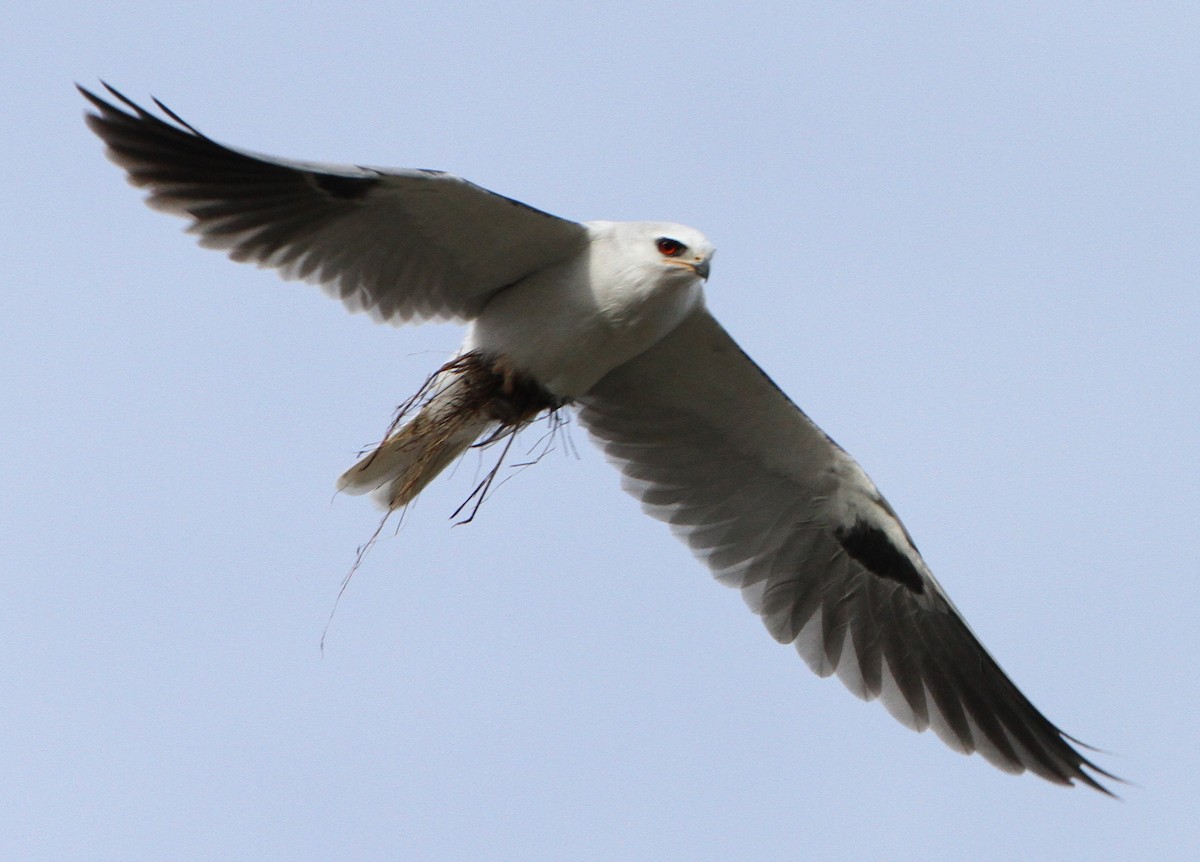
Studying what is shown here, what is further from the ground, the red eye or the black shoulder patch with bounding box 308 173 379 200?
the red eye

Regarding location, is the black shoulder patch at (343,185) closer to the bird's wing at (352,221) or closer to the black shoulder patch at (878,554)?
the bird's wing at (352,221)

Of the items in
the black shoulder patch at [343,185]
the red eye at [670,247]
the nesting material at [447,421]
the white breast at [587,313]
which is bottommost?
the nesting material at [447,421]

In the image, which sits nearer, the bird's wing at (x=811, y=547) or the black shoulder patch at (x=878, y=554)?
the bird's wing at (x=811, y=547)

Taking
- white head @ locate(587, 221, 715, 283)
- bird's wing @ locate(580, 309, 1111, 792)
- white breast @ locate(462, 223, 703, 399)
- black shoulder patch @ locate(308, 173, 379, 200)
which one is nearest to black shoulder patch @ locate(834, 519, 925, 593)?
bird's wing @ locate(580, 309, 1111, 792)

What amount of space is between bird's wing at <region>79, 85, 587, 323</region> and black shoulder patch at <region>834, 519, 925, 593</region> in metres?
2.39

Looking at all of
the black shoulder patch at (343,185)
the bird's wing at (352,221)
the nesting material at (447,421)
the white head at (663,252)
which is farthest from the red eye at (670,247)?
the black shoulder patch at (343,185)

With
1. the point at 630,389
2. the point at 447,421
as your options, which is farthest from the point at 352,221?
the point at 630,389

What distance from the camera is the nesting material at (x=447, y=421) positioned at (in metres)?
8.05

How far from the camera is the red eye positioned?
752 centimetres

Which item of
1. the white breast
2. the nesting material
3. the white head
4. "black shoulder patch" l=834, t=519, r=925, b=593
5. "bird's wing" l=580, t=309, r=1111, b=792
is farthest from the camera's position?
"black shoulder patch" l=834, t=519, r=925, b=593

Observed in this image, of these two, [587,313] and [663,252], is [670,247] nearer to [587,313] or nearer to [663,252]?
[663,252]

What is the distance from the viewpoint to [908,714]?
889 centimetres

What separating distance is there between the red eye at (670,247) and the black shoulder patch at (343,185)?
132 centimetres

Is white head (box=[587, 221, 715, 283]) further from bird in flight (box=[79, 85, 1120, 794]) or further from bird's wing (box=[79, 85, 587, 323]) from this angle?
bird's wing (box=[79, 85, 587, 323])
